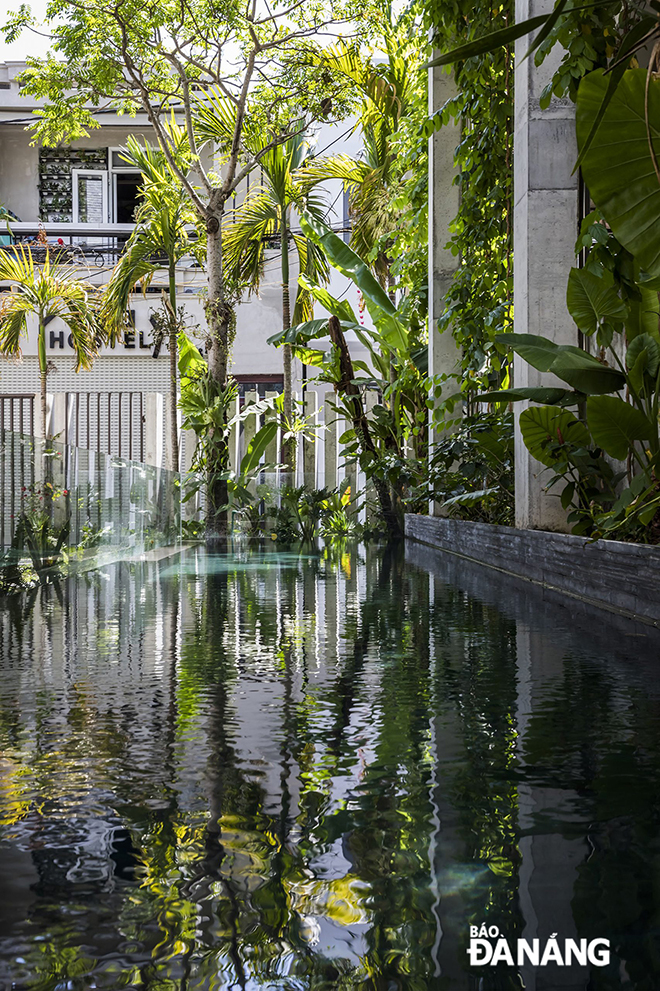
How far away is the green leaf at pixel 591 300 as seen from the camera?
4.70m

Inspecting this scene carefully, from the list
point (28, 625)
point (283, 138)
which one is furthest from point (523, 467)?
point (283, 138)

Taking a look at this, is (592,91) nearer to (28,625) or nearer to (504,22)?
(28,625)

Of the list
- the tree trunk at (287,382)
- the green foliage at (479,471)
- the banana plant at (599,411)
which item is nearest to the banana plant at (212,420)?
the tree trunk at (287,382)

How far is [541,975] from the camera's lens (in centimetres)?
98

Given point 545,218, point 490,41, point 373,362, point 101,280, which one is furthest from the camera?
point 101,280

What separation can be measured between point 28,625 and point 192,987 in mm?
3164

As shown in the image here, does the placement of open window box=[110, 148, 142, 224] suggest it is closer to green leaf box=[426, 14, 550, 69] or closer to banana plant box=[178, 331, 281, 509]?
banana plant box=[178, 331, 281, 509]

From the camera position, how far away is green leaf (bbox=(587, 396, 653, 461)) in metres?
4.16

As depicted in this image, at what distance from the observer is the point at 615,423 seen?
13.9 ft

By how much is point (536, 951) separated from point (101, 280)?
22.4 meters

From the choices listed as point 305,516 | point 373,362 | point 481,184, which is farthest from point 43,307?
point 481,184

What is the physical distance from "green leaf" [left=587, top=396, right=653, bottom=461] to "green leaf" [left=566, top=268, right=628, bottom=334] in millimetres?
730

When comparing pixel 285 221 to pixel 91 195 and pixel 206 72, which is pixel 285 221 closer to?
pixel 206 72

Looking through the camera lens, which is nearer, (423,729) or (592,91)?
(423,729)
